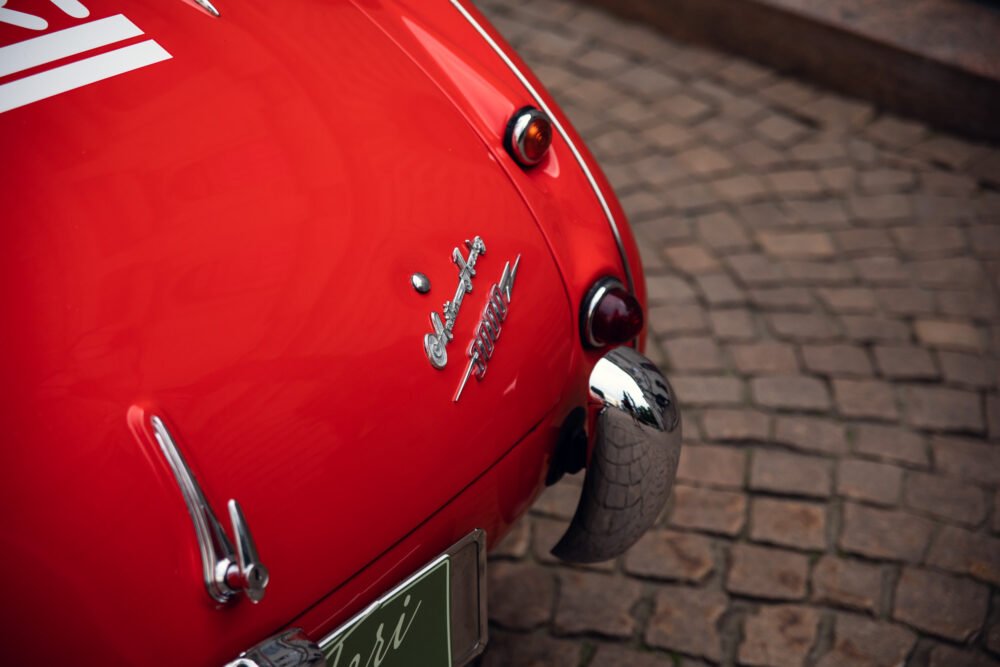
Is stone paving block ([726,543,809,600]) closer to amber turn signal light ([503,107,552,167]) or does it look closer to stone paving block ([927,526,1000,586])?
stone paving block ([927,526,1000,586])

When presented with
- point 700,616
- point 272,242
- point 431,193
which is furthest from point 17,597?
point 700,616

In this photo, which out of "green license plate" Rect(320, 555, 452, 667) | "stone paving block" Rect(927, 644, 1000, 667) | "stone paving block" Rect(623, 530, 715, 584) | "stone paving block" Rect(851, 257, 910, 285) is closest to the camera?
"green license plate" Rect(320, 555, 452, 667)

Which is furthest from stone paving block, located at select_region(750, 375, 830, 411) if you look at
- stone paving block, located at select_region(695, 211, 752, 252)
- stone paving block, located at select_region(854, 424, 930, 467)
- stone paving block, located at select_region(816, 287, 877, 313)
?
stone paving block, located at select_region(695, 211, 752, 252)

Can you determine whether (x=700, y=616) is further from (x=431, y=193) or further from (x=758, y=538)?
(x=431, y=193)

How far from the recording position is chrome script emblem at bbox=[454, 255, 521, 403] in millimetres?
1562

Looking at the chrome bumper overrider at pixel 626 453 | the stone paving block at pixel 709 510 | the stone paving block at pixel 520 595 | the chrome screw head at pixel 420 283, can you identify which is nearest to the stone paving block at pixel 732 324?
the stone paving block at pixel 709 510

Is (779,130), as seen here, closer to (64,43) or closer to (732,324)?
(732,324)

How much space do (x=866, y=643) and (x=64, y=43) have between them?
6.68 feet

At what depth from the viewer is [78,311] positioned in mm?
1308

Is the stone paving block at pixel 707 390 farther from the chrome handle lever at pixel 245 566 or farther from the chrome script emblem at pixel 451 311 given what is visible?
the chrome handle lever at pixel 245 566

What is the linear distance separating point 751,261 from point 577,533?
66.8 inches

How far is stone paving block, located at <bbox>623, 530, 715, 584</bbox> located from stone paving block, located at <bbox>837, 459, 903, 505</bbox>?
1.39 feet

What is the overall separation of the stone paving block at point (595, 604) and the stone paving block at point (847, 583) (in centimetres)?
44

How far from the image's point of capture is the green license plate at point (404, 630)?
1.42m
